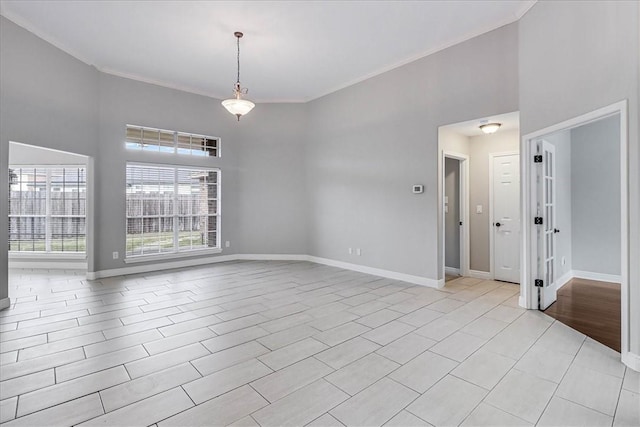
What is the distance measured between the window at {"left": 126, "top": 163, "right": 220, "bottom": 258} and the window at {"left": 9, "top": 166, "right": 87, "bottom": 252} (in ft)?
5.16

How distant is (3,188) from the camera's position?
4055 millimetres

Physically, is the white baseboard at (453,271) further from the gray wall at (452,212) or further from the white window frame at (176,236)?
the white window frame at (176,236)

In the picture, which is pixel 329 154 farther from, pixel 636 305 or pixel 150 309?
pixel 636 305

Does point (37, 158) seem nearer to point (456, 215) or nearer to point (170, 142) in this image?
point (170, 142)

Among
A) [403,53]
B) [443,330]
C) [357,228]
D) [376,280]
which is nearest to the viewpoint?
[443,330]

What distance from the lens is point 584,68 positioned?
9.85 ft

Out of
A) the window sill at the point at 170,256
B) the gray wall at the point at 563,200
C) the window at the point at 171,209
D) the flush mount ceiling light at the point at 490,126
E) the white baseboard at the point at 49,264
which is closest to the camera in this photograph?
the flush mount ceiling light at the point at 490,126

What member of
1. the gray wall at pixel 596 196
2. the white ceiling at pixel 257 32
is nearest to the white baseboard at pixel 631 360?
the gray wall at pixel 596 196

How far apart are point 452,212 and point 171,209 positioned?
18.9ft

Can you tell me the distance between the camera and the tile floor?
202 centimetres

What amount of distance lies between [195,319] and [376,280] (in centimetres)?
303

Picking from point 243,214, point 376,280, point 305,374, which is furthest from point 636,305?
point 243,214

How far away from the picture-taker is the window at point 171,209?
20.3 feet

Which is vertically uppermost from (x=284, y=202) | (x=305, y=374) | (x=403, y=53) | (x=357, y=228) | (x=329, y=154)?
(x=403, y=53)
